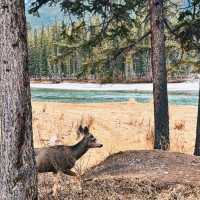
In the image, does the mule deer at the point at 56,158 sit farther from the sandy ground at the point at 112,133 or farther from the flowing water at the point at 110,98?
the flowing water at the point at 110,98

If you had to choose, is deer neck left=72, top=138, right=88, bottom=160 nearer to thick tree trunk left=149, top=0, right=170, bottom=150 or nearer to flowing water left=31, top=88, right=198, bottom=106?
thick tree trunk left=149, top=0, right=170, bottom=150

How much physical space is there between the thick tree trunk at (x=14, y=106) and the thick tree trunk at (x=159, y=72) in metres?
7.25

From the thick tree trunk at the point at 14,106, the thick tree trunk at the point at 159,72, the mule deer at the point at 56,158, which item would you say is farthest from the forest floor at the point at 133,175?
the thick tree trunk at the point at 14,106

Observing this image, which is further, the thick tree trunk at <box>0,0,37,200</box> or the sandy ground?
the sandy ground

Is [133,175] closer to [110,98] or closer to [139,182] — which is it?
[139,182]

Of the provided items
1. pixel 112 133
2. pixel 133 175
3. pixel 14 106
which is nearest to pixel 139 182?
pixel 133 175

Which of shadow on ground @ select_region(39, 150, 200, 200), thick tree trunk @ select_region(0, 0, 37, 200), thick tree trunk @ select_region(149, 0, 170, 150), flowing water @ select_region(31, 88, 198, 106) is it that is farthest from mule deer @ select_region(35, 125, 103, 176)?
flowing water @ select_region(31, 88, 198, 106)

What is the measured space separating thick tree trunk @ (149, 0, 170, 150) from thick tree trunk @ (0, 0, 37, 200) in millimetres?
7249

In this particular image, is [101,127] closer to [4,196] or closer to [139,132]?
[139,132]

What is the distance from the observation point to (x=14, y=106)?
580cm

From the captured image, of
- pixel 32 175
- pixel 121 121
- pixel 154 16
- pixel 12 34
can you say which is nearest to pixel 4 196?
pixel 32 175

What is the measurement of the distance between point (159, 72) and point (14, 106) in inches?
295

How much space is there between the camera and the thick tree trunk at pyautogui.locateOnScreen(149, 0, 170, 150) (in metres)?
12.8

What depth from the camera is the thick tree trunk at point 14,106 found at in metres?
5.77
